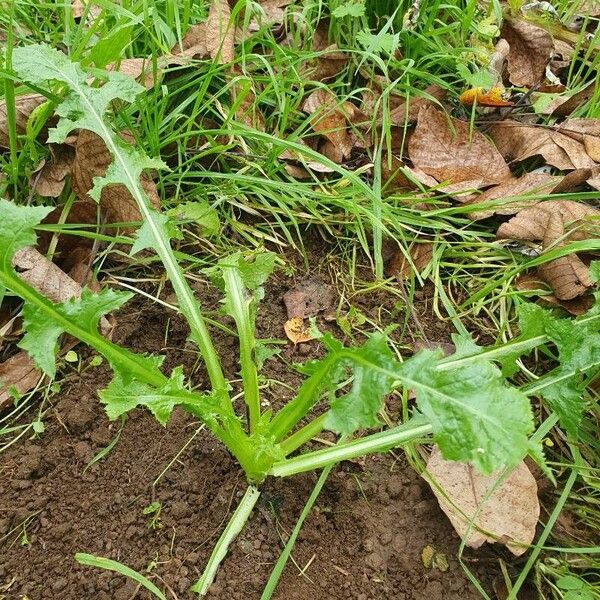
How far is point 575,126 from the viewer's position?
2479 mm

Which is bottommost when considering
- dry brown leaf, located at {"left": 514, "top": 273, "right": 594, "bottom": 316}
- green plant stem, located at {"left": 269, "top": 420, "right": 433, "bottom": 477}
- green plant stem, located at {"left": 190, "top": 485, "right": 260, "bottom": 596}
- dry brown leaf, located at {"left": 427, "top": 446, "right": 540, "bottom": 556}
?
dry brown leaf, located at {"left": 427, "top": 446, "right": 540, "bottom": 556}

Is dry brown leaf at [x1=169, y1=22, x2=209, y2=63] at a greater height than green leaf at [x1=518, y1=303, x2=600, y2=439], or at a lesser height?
greater

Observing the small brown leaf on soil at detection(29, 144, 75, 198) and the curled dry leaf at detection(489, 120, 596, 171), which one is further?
the curled dry leaf at detection(489, 120, 596, 171)

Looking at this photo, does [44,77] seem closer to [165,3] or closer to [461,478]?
[165,3]

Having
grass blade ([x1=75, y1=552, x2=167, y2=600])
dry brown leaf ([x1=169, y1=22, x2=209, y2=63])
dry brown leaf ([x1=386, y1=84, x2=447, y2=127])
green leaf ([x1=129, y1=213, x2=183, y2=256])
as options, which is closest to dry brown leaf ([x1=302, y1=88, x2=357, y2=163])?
dry brown leaf ([x1=386, y1=84, x2=447, y2=127])

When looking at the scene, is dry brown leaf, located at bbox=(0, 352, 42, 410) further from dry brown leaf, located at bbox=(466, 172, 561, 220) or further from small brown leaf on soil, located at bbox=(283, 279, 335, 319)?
dry brown leaf, located at bbox=(466, 172, 561, 220)

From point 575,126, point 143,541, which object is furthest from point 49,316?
point 575,126

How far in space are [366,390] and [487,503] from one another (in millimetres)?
595

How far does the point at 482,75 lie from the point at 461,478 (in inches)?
56.7

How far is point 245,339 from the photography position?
1.78 m

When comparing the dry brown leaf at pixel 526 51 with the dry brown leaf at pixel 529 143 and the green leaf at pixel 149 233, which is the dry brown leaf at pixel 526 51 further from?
the green leaf at pixel 149 233

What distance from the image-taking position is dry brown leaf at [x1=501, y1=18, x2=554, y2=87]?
8.82ft

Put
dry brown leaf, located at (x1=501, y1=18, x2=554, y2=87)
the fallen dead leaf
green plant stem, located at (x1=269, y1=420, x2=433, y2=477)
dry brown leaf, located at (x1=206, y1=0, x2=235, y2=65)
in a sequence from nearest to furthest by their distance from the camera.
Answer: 1. green plant stem, located at (x1=269, y1=420, x2=433, y2=477)
2. the fallen dead leaf
3. dry brown leaf, located at (x1=206, y1=0, x2=235, y2=65)
4. dry brown leaf, located at (x1=501, y1=18, x2=554, y2=87)

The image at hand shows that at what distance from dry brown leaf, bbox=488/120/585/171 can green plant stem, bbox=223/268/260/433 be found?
3.89ft
